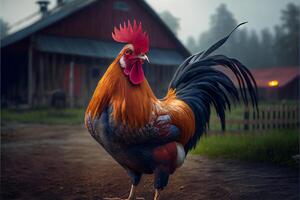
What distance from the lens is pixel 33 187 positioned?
4801 mm

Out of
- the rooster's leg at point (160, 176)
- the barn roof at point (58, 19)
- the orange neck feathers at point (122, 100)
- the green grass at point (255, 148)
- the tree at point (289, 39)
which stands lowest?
the green grass at point (255, 148)

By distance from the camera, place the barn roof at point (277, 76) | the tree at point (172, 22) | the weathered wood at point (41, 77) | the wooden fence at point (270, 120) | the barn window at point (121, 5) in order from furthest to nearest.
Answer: the tree at point (172, 22) < the barn roof at point (277, 76) < the barn window at point (121, 5) < the weathered wood at point (41, 77) < the wooden fence at point (270, 120)

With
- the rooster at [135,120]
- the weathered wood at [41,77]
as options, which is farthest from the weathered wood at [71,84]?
the rooster at [135,120]

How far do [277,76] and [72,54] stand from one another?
23.6 meters

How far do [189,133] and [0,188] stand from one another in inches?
108

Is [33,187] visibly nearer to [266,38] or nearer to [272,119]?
[272,119]

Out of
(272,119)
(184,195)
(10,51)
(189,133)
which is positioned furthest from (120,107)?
(10,51)

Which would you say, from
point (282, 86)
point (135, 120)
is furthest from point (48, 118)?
point (282, 86)

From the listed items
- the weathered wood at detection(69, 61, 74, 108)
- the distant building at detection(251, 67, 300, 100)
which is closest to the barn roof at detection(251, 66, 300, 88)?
the distant building at detection(251, 67, 300, 100)

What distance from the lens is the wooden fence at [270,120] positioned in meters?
10.2

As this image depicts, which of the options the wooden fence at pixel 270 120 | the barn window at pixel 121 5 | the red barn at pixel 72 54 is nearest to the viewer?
the wooden fence at pixel 270 120

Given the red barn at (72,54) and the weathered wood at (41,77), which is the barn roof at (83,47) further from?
the weathered wood at (41,77)

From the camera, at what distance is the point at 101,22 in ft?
69.6

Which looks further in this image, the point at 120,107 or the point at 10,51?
the point at 10,51
